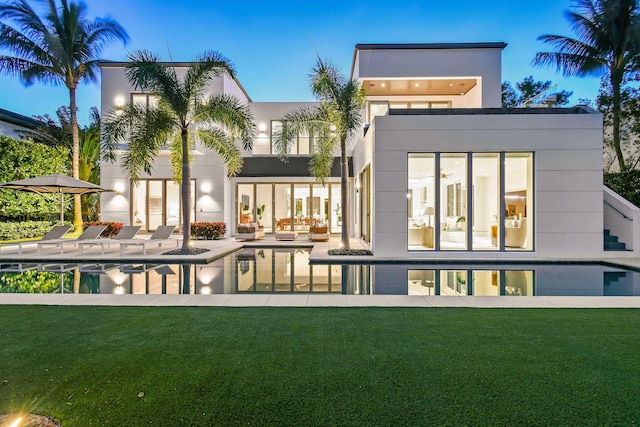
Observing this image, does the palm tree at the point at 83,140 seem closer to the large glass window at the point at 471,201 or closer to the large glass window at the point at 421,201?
the large glass window at the point at 421,201

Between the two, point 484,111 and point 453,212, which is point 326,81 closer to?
point 484,111

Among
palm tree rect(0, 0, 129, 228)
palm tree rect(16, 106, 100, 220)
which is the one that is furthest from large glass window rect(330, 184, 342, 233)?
palm tree rect(16, 106, 100, 220)

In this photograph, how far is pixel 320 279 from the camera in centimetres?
795

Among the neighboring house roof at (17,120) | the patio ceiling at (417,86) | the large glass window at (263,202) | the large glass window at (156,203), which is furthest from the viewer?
the neighboring house roof at (17,120)

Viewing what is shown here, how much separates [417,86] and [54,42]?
52.6 ft

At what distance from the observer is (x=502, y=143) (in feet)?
36.4

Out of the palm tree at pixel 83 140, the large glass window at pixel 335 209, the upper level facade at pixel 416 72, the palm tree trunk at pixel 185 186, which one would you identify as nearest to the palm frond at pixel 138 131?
the palm tree trunk at pixel 185 186

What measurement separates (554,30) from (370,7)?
4597 cm

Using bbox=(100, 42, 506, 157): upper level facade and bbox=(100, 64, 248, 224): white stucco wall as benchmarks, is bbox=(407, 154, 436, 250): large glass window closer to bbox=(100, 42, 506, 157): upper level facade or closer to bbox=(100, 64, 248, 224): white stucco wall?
bbox=(100, 42, 506, 157): upper level facade

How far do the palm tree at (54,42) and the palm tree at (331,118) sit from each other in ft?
36.6

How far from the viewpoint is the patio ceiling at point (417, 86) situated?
53.8 ft

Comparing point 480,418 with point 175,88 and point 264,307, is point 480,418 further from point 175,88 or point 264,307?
point 175,88

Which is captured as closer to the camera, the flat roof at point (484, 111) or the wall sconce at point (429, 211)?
the flat roof at point (484, 111)

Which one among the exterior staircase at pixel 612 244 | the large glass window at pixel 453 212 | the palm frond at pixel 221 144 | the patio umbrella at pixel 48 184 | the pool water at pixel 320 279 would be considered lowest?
the pool water at pixel 320 279
